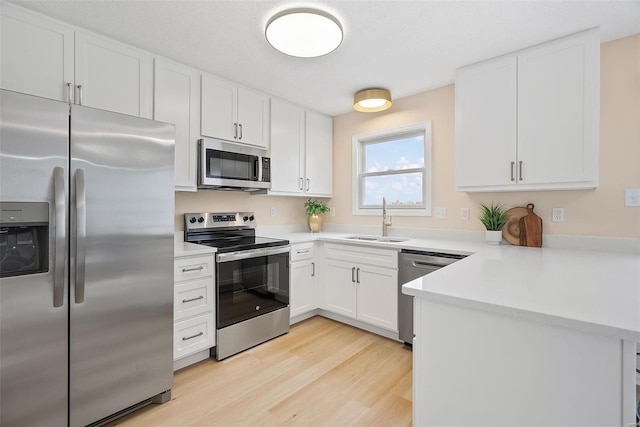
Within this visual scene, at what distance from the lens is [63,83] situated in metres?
1.88

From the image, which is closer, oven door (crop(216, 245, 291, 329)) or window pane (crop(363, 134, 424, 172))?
oven door (crop(216, 245, 291, 329))

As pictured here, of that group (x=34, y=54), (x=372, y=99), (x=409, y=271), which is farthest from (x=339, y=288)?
(x=34, y=54)

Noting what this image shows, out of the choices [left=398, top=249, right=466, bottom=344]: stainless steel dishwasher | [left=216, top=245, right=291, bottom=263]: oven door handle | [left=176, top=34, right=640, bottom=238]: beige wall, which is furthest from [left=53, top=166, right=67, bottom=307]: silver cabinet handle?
[left=398, top=249, right=466, bottom=344]: stainless steel dishwasher

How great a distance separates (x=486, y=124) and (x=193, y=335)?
2732 millimetres

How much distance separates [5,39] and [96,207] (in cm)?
112

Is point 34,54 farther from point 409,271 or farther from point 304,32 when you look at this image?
point 409,271

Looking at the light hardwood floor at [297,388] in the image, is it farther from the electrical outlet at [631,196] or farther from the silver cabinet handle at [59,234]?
the electrical outlet at [631,196]

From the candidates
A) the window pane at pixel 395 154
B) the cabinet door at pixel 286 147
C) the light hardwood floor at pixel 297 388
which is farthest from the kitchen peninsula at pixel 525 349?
the cabinet door at pixel 286 147

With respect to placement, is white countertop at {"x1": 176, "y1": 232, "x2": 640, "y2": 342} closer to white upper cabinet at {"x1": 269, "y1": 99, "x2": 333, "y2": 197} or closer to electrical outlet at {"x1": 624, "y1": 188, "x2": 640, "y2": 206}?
electrical outlet at {"x1": 624, "y1": 188, "x2": 640, "y2": 206}

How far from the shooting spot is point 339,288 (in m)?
3.01

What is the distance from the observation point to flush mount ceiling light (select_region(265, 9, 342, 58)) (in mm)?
1752

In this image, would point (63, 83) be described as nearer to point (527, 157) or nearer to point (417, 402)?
point (417, 402)

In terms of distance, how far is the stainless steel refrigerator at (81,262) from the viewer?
137cm

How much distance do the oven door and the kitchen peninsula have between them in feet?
5.34
